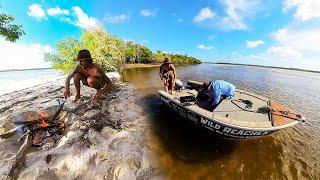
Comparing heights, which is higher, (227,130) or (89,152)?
(227,130)

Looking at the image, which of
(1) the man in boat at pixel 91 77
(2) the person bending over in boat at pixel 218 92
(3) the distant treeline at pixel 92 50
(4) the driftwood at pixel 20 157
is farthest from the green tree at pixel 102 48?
(1) the man in boat at pixel 91 77

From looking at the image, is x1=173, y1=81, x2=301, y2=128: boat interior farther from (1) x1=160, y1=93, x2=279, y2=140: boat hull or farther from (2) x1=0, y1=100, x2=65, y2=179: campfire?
(2) x1=0, y1=100, x2=65, y2=179: campfire

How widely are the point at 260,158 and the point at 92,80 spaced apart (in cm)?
567

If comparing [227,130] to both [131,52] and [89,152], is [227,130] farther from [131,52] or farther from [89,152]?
[131,52]

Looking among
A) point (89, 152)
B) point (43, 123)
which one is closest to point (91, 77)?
point (89, 152)

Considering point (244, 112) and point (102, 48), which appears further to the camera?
point (102, 48)

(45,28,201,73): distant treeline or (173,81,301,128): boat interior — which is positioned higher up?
(45,28,201,73): distant treeline

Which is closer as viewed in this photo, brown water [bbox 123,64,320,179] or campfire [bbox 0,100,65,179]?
brown water [bbox 123,64,320,179]

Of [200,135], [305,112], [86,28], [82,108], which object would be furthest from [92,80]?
[86,28]

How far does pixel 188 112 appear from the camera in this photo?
302 inches

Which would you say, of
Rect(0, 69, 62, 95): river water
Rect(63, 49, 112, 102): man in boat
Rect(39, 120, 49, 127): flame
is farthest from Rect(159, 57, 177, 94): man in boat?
Rect(0, 69, 62, 95): river water

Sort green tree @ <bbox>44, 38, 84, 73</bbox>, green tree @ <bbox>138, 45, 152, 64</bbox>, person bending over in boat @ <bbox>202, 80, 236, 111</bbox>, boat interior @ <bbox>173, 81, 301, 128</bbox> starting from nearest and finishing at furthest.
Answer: boat interior @ <bbox>173, 81, 301, 128</bbox> → person bending over in boat @ <bbox>202, 80, 236, 111</bbox> → green tree @ <bbox>44, 38, 84, 73</bbox> → green tree @ <bbox>138, 45, 152, 64</bbox>

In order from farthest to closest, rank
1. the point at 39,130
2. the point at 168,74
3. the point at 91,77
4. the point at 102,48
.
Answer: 1. the point at 102,48
2. the point at 168,74
3. the point at 39,130
4. the point at 91,77

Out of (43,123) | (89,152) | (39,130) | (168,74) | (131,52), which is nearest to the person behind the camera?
(89,152)
